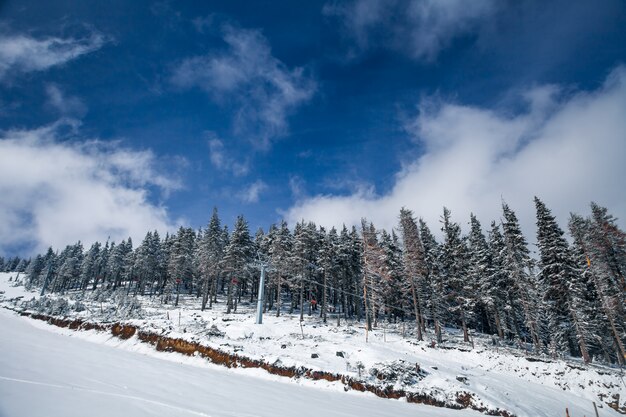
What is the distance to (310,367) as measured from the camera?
17.6 metres

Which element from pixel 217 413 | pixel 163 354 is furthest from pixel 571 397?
pixel 163 354

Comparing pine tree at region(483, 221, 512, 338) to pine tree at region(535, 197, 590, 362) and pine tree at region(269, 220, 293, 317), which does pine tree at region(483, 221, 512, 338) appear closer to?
pine tree at region(535, 197, 590, 362)

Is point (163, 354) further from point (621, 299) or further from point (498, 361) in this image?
point (621, 299)

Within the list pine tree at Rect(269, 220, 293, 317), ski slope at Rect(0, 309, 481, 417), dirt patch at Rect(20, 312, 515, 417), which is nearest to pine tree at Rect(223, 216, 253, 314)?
pine tree at Rect(269, 220, 293, 317)

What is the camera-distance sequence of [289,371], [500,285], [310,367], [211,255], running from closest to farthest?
[289,371] < [310,367] < [500,285] < [211,255]

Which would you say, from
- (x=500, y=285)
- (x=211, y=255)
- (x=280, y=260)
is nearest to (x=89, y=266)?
(x=211, y=255)

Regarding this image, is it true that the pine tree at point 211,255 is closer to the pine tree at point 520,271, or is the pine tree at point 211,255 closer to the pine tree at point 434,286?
the pine tree at point 434,286

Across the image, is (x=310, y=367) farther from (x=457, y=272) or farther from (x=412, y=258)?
(x=457, y=272)

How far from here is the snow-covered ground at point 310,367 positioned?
740 centimetres

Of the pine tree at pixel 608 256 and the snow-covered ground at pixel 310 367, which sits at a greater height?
the pine tree at pixel 608 256

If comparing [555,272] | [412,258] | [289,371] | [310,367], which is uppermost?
[412,258]

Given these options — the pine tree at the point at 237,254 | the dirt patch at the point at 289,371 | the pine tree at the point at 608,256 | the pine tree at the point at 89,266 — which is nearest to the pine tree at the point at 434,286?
the pine tree at the point at 608,256

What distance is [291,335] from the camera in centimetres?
2891

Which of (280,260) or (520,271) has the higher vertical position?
(280,260)
